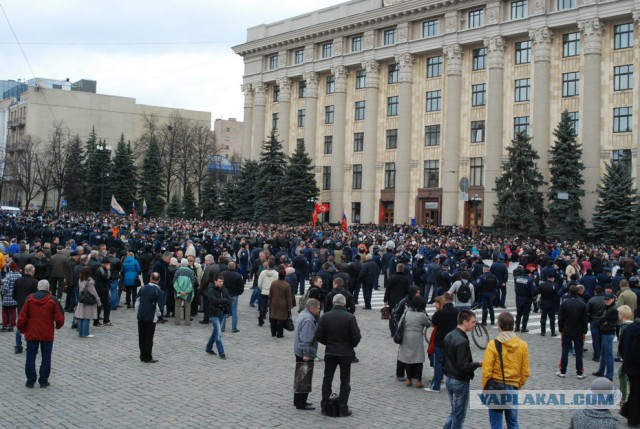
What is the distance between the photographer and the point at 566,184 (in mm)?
43969

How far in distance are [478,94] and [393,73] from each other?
9.51 m

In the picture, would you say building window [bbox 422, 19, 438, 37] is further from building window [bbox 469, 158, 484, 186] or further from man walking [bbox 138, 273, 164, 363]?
man walking [bbox 138, 273, 164, 363]

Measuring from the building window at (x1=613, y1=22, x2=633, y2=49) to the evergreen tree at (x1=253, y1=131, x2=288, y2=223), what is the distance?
29356 millimetres

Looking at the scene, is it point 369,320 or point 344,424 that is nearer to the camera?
point 344,424

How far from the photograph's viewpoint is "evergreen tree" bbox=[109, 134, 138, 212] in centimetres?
7262

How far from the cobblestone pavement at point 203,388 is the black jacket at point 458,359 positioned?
5.11ft

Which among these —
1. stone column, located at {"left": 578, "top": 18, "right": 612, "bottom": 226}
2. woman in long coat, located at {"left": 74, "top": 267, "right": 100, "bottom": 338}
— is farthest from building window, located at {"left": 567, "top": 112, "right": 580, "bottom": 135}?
woman in long coat, located at {"left": 74, "top": 267, "right": 100, "bottom": 338}

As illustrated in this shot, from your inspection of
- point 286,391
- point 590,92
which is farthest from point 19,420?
point 590,92

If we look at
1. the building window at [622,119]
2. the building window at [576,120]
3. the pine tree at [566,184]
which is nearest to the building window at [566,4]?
the building window at [576,120]

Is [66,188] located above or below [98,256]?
above

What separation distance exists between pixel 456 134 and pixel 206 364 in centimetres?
4364

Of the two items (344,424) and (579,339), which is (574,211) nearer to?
(579,339)

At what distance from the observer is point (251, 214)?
206 feet

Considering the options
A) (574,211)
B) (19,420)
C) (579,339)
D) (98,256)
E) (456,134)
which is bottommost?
(19,420)
